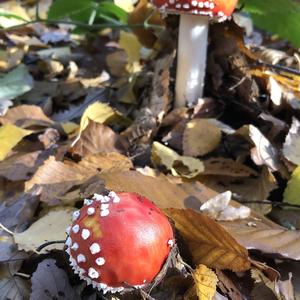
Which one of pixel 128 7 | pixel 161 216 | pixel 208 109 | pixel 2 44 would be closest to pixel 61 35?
pixel 2 44

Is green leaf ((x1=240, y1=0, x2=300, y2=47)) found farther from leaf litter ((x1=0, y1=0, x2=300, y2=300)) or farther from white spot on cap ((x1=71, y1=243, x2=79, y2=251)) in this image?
white spot on cap ((x1=71, y1=243, x2=79, y2=251))

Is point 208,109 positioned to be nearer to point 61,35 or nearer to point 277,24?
point 277,24

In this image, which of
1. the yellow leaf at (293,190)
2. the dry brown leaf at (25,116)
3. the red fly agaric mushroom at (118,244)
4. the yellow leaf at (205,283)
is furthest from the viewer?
the dry brown leaf at (25,116)

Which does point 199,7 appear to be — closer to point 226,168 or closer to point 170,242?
point 226,168

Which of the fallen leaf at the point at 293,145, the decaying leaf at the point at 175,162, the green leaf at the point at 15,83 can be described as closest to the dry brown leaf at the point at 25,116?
the green leaf at the point at 15,83

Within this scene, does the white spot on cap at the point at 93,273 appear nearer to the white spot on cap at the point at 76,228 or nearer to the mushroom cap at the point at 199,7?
the white spot on cap at the point at 76,228

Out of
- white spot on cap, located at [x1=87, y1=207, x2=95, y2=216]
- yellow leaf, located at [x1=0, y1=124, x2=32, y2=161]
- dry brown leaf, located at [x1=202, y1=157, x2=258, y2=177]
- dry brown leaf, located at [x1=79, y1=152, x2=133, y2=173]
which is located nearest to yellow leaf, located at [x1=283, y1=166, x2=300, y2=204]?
dry brown leaf, located at [x1=202, y1=157, x2=258, y2=177]

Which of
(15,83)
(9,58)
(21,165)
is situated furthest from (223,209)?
(9,58)
